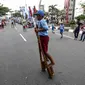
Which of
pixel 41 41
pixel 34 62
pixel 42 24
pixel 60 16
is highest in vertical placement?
pixel 42 24

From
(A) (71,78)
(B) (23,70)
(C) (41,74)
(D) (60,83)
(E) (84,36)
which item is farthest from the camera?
(E) (84,36)

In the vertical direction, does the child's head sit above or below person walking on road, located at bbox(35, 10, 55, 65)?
above

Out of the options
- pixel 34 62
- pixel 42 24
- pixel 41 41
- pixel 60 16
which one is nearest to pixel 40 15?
pixel 42 24

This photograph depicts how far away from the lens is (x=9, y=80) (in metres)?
5.89

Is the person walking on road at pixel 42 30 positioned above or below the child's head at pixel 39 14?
below

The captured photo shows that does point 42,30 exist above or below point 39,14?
below

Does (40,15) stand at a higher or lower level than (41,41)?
higher

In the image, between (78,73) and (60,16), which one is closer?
(78,73)

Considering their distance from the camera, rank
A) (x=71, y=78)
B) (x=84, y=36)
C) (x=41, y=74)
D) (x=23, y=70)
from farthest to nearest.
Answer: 1. (x=84, y=36)
2. (x=23, y=70)
3. (x=41, y=74)
4. (x=71, y=78)

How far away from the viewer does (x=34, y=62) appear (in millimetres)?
8234

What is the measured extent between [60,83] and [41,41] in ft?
4.43

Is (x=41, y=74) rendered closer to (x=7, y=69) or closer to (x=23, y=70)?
(x=23, y=70)

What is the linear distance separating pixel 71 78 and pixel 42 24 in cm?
170

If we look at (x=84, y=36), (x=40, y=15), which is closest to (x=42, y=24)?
(x=40, y=15)
